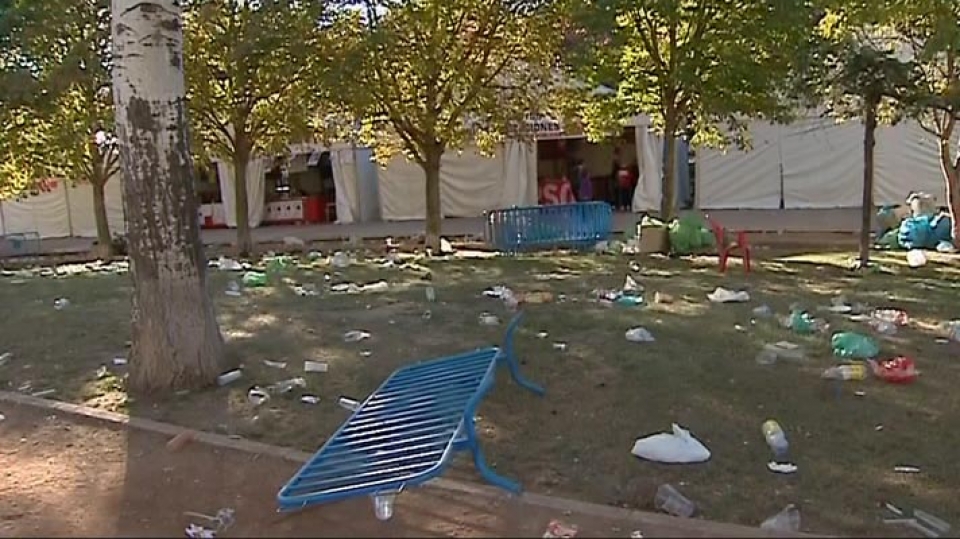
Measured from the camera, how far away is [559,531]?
3355mm

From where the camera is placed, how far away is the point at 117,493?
13.4ft

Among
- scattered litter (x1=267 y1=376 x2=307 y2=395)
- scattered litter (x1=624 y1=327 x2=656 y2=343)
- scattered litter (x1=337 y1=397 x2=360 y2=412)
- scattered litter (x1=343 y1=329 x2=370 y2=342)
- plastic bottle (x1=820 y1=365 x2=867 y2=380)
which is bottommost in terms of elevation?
scattered litter (x1=337 y1=397 x2=360 y2=412)

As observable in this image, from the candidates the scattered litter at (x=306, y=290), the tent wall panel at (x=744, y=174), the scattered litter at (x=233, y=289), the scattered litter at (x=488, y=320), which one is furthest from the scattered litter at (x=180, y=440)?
the tent wall panel at (x=744, y=174)

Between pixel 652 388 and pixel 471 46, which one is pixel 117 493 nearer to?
pixel 652 388

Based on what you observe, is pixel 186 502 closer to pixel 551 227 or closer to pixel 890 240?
pixel 551 227

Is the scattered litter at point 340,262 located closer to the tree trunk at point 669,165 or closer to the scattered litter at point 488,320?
the tree trunk at point 669,165

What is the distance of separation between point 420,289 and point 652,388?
511 cm

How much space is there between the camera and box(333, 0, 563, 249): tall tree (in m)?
14.5

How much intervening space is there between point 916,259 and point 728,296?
4.42 metres

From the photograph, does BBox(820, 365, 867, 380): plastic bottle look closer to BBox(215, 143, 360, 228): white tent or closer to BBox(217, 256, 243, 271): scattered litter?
BBox(217, 256, 243, 271): scattered litter

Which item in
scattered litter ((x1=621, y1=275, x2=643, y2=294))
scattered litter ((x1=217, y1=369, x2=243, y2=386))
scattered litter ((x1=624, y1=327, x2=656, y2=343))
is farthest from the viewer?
scattered litter ((x1=621, y1=275, x2=643, y2=294))

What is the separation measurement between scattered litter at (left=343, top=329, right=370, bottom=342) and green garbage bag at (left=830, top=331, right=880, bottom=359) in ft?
11.7

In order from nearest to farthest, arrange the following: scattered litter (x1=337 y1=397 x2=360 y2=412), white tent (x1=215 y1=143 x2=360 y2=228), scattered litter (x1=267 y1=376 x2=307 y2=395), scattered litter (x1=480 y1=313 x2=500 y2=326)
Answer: scattered litter (x1=337 y1=397 x2=360 y2=412) < scattered litter (x1=267 y1=376 x2=307 y2=395) < scattered litter (x1=480 y1=313 x2=500 y2=326) < white tent (x1=215 y1=143 x2=360 y2=228)

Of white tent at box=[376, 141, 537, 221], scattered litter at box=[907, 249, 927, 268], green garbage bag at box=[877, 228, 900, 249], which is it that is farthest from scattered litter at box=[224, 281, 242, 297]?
white tent at box=[376, 141, 537, 221]
